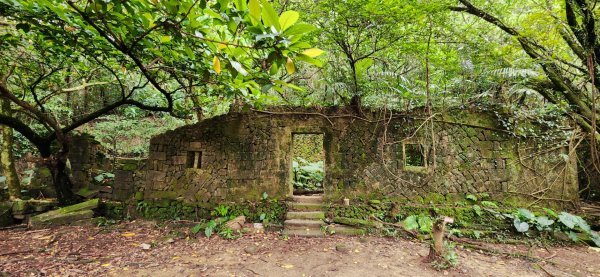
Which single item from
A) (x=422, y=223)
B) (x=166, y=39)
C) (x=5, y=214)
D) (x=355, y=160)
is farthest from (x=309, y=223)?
(x=5, y=214)

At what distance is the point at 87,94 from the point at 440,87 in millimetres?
10956

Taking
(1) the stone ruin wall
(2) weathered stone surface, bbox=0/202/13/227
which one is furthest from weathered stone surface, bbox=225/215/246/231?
(2) weathered stone surface, bbox=0/202/13/227

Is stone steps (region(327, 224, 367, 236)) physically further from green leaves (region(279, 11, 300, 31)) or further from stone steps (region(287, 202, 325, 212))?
green leaves (region(279, 11, 300, 31))

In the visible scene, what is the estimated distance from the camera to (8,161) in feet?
17.5

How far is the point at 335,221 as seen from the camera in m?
5.16

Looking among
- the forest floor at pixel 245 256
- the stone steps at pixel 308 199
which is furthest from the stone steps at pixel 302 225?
the stone steps at pixel 308 199

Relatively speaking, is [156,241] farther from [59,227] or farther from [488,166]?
[488,166]

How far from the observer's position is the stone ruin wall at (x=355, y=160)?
17.8 ft

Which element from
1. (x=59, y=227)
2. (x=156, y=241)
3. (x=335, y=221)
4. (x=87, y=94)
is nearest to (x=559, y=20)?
(x=335, y=221)

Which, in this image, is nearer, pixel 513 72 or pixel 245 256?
pixel 245 256

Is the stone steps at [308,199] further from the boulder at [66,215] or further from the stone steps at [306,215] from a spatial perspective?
the boulder at [66,215]

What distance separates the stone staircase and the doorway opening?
0.54 m

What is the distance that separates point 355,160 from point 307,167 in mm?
2169

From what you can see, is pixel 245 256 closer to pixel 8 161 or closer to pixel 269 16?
pixel 269 16
